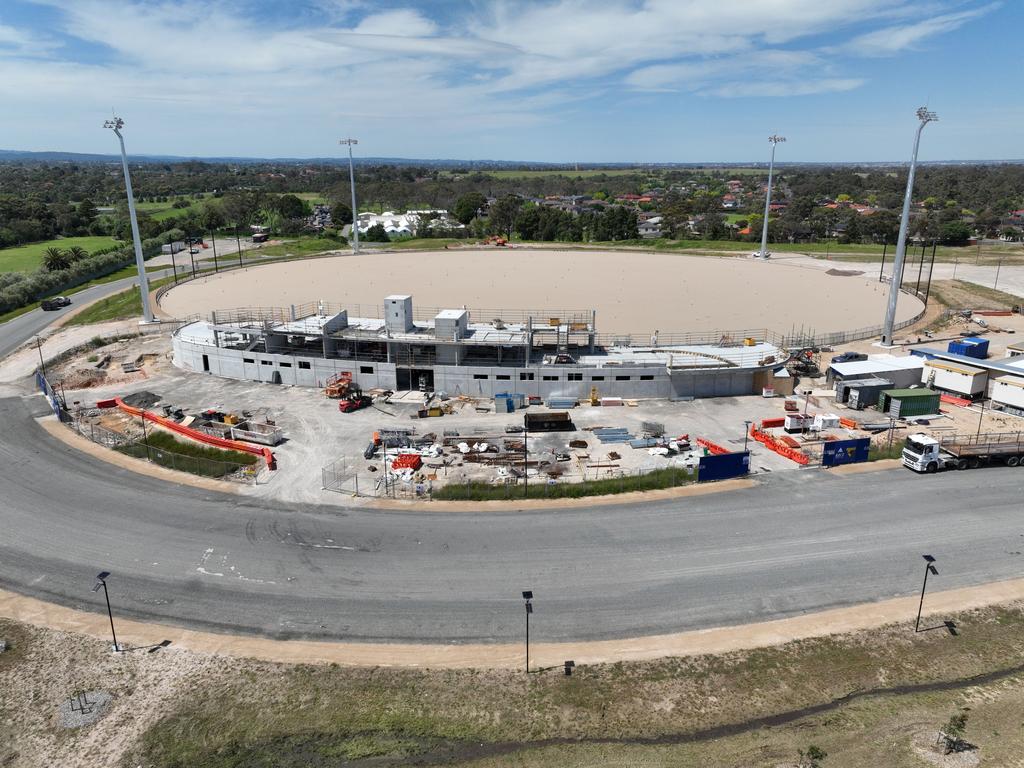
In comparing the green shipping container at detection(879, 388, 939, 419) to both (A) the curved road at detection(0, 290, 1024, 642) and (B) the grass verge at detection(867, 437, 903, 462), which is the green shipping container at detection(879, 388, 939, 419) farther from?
(A) the curved road at detection(0, 290, 1024, 642)

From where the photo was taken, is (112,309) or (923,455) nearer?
(923,455)

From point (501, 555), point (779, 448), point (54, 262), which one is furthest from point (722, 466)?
point (54, 262)

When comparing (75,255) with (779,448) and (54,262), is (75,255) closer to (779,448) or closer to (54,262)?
(54,262)

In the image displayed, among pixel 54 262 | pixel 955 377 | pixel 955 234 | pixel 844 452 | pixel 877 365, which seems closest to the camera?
pixel 844 452

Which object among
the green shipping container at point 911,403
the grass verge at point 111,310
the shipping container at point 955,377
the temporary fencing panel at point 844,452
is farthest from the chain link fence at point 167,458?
the shipping container at point 955,377

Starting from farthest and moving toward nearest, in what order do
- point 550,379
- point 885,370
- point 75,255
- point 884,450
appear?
1. point 75,255
2. point 885,370
3. point 550,379
4. point 884,450

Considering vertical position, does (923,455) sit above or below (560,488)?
above
